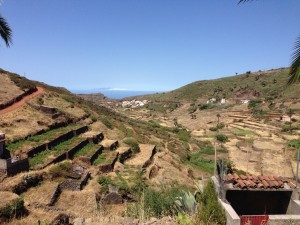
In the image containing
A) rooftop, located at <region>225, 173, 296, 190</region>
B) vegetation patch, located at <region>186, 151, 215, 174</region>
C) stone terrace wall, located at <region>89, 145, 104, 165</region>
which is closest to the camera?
rooftop, located at <region>225, 173, 296, 190</region>

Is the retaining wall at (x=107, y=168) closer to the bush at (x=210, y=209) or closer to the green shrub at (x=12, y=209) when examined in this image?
the green shrub at (x=12, y=209)

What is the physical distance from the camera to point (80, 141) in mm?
28391

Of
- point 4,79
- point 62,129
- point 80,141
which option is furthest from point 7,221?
point 4,79

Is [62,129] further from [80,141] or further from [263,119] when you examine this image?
[263,119]

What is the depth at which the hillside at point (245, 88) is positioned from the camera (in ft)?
316

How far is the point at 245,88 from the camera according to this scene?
110m

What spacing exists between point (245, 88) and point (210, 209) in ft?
348

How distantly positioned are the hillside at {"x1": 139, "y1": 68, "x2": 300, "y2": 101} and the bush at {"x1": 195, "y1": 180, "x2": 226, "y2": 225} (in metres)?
83.5

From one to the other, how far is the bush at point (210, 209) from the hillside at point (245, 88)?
8351cm

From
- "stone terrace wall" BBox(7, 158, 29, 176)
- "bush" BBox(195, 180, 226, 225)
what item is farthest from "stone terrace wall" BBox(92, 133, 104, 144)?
"bush" BBox(195, 180, 226, 225)

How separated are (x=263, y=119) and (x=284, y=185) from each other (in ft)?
202

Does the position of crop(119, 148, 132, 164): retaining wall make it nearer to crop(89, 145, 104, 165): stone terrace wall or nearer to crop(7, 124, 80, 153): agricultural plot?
crop(89, 145, 104, 165): stone terrace wall

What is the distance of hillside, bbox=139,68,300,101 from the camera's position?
9643 cm

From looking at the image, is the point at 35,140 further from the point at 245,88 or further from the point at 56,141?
the point at 245,88
